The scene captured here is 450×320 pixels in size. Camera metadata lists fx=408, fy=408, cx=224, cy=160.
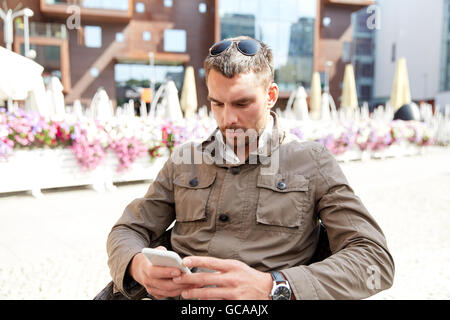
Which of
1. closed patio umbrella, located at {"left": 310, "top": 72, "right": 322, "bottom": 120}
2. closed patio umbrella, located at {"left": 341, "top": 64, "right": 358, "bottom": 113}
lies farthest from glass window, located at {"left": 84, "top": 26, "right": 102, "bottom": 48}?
closed patio umbrella, located at {"left": 341, "top": 64, "right": 358, "bottom": 113}

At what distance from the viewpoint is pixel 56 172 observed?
7.05m

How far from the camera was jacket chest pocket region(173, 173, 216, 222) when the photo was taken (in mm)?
1563

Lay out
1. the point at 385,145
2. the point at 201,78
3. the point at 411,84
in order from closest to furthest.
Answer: the point at 385,145 → the point at 201,78 → the point at 411,84

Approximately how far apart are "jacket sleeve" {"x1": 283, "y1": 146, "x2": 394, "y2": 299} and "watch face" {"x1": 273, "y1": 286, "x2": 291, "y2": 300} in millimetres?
20

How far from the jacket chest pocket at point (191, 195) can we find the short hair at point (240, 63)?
16.0 inches

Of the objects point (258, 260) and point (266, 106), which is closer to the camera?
point (258, 260)

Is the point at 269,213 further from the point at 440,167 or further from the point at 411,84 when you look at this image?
the point at 411,84

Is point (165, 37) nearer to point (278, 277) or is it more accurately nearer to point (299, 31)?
point (299, 31)

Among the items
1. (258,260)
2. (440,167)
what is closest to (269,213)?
(258,260)

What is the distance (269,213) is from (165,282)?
1.44 ft

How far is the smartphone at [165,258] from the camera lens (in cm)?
116

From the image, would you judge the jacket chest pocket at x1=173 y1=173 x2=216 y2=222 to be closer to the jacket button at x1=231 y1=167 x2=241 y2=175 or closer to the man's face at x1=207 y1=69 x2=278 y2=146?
the jacket button at x1=231 y1=167 x2=241 y2=175

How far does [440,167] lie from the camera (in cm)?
1066

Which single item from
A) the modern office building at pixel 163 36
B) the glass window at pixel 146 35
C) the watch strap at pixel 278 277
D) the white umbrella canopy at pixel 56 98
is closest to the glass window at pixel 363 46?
the modern office building at pixel 163 36
